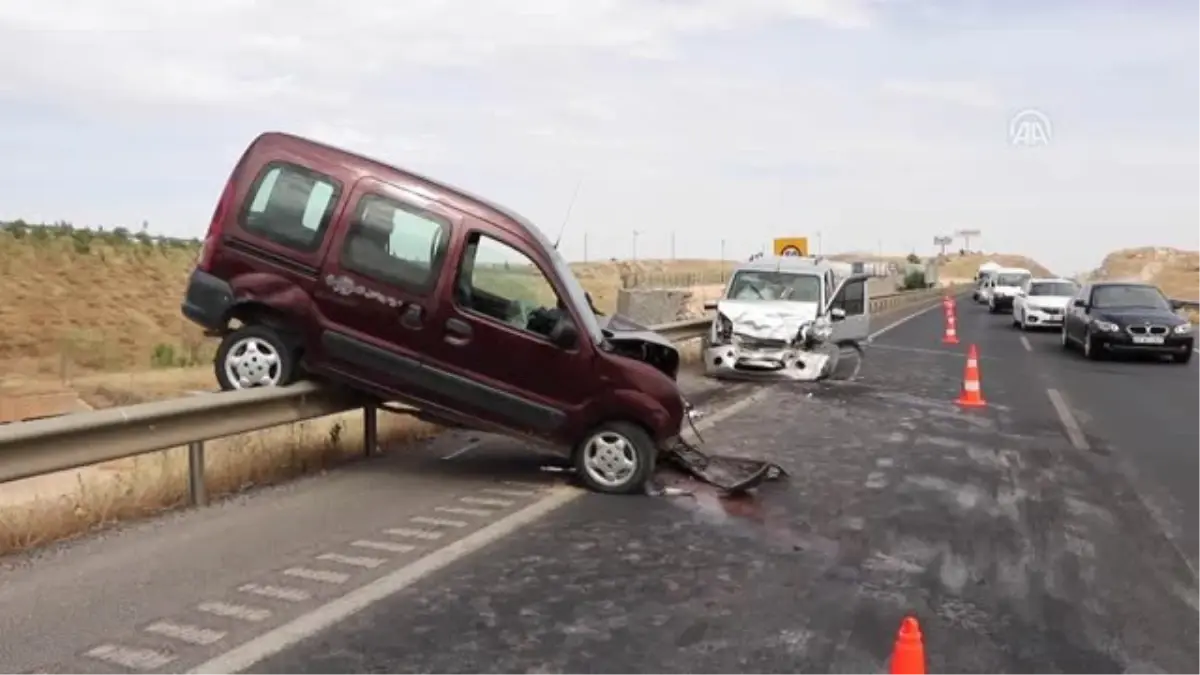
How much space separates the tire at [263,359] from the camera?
9156mm

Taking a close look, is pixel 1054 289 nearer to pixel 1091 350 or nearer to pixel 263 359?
pixel 1091 350

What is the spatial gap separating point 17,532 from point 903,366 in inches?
671

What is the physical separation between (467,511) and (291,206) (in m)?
2.84

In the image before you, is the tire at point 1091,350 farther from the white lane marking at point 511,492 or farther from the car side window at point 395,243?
the car side window at point 395,243

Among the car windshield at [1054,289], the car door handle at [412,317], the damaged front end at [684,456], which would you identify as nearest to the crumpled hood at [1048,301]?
the car windshield at [1054,289]

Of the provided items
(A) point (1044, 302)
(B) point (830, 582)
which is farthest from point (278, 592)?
(A) point (1044, 302)

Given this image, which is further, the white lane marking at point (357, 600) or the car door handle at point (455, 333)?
the car door handle at point (455, 333)

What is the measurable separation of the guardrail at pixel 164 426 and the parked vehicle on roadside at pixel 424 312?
0.37m

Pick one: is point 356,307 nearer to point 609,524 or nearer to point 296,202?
point 296,202

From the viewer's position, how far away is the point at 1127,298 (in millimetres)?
24594

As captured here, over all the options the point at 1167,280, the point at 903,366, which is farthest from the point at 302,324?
the point at 1167,280

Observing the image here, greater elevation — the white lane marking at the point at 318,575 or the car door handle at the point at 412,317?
the car door handle at the point at 412,317

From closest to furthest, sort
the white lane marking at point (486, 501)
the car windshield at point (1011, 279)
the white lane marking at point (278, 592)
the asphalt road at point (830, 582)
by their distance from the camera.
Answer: the asphalt road at point (830, 582) → the white lane marking at point (278, 592) → the white lane marking at point (486, 501) → the car windshield at point (1011, 279)

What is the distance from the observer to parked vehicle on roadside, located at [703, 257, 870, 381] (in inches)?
698
